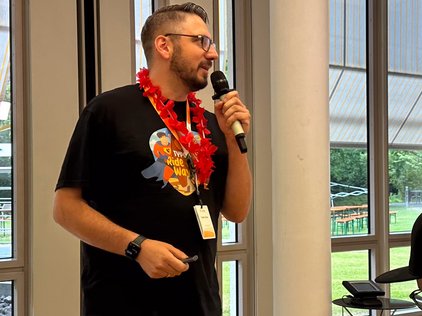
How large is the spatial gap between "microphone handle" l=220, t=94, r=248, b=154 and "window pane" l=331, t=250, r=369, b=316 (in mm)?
3182

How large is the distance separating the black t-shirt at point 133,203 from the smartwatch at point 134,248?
0.10 m

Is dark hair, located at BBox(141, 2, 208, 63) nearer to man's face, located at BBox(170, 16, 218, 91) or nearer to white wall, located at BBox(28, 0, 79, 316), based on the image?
man's face, located at BBox(170, 16, 218, 91)

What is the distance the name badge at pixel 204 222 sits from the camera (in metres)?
1.54

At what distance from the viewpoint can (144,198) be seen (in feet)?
5.04

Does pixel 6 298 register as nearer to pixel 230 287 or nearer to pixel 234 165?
pixel 230 287

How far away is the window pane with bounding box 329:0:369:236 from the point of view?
4746 millimetres

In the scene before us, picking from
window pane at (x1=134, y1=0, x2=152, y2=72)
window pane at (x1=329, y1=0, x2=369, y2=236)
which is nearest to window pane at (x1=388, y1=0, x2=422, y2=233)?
window pane at (x1=329, y1=0, x2=369, y2=236)

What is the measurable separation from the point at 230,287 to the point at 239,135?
258cm

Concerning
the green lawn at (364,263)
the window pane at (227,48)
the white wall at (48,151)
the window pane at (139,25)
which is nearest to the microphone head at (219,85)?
the white wall at (48,151)

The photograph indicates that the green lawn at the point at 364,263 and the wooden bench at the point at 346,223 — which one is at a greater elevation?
the wooden bench at the point at 346,223

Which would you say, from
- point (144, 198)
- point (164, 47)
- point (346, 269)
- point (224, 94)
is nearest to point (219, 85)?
point (224, 94)

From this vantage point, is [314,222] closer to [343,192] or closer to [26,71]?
[26,71]

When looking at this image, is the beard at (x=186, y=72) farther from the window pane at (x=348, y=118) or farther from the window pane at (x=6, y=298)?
the window pane at (x=348, y=118)

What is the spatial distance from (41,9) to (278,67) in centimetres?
140
